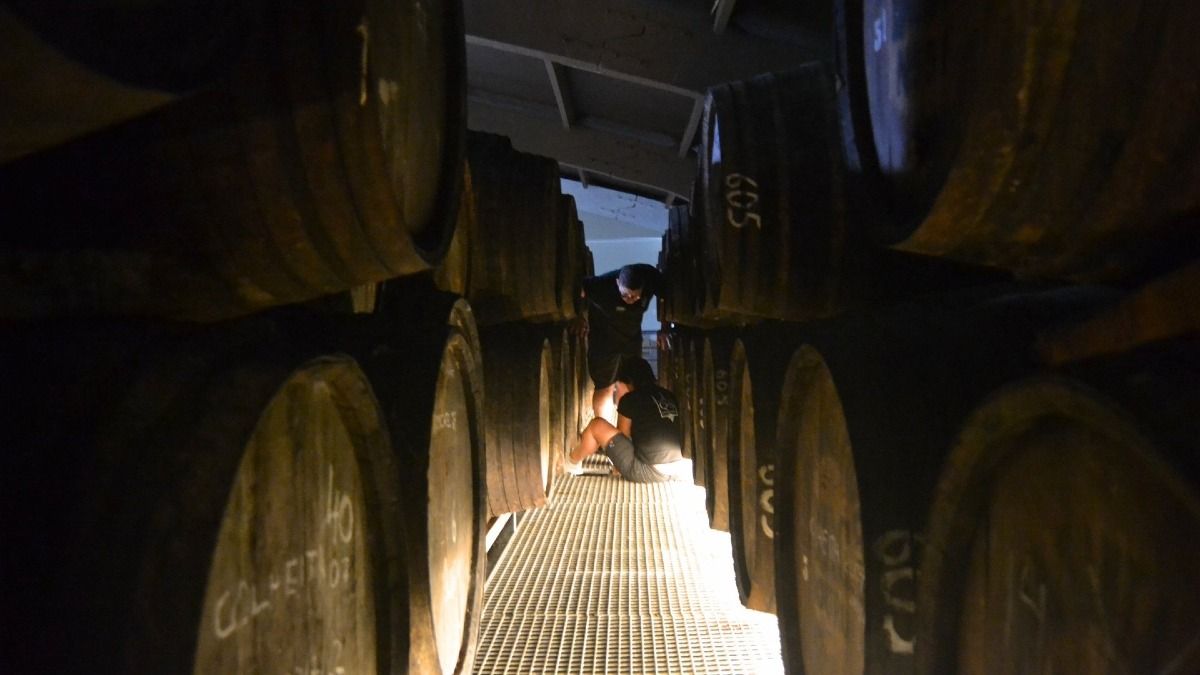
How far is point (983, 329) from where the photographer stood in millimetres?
1307

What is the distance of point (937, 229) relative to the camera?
1198 millimetres

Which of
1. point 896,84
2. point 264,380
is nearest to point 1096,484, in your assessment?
point 896,84

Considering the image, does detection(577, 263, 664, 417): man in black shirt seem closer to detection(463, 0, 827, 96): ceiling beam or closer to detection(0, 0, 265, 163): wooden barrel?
detection(463, 0, 827, 96): ceiling beam

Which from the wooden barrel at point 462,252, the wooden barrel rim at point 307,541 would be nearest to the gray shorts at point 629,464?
the wooden barrel at point 462,252

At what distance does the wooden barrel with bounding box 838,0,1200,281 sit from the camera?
2.95 feet

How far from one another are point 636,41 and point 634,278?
303 centimetres

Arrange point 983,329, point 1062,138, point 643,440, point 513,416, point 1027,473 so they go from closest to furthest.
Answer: point 1062,138
point 1027,473
point 983,329
point 513,416
point 643,440

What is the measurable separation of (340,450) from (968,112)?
1129mm

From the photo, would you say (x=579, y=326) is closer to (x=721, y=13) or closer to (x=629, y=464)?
(x=629, y=464)

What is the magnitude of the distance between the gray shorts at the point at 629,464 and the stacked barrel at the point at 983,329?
3427 mm

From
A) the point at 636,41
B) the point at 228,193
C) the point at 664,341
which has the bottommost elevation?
the point at 228,193

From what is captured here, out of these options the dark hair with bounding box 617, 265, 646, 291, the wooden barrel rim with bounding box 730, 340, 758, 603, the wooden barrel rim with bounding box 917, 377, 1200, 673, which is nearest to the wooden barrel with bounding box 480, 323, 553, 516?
the wooden barrel rim with bounding box 730, 340, 758, 603

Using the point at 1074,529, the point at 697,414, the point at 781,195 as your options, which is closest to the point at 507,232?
the point at 781,195

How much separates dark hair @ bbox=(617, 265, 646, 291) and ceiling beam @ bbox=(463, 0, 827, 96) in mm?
2637
